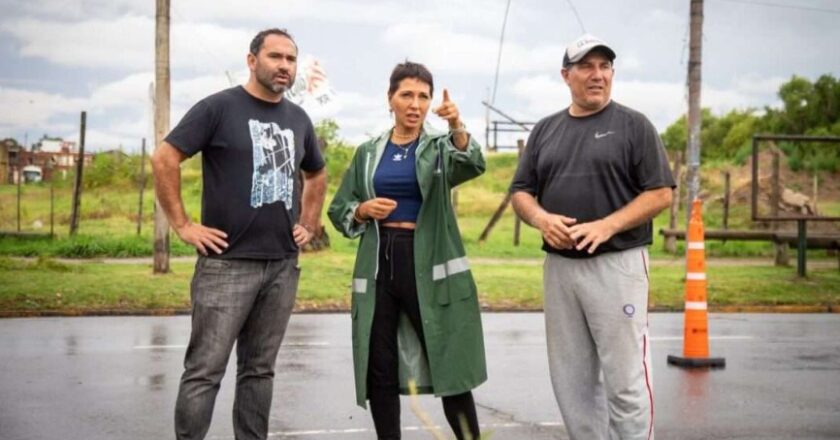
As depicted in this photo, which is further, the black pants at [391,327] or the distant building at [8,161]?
the distant building at [8,161]

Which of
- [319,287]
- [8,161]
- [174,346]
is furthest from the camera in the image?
[8,161]

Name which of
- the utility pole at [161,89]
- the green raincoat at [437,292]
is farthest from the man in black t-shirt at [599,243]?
the utility pole at [161,89]

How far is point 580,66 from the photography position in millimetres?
5320

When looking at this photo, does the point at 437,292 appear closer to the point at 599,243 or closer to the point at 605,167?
the point at 599,243

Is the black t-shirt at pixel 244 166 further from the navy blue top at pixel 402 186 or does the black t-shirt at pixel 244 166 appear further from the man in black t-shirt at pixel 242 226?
the navy blue top at pixel 402 186

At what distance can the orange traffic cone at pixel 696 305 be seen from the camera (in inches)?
393

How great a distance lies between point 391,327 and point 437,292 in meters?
0.30

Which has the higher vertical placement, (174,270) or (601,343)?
(601,343)

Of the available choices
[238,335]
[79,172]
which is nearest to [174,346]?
[238,335]

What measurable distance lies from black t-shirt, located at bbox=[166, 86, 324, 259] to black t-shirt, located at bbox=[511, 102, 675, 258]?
1316 millimetres

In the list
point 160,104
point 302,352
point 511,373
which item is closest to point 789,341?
point 511,373

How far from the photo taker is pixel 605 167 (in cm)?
526

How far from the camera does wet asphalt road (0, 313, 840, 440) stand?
7273 millimetres

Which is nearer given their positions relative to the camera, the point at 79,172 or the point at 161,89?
the point at 161,89
